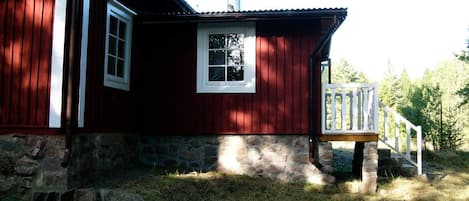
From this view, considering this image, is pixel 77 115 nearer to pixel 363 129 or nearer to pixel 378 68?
pixel 363 129

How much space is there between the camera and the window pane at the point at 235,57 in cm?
864

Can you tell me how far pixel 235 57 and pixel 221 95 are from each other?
0.78 metres

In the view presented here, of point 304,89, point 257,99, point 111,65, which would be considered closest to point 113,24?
point 111,65

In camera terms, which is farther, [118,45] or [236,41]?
[236,41]

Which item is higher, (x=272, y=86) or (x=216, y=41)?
(x=216, y=41)

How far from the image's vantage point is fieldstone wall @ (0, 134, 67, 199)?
250 inches

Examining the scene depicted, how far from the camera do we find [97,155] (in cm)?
721

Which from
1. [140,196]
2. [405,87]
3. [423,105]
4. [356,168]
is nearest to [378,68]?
[405,87]

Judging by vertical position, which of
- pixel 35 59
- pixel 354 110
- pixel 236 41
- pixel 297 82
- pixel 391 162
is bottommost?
pixel 391 162

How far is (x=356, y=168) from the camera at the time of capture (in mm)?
9641

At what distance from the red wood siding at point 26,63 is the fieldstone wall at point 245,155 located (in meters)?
2.83

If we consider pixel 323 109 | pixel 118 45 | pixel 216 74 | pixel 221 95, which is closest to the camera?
pixel 118 45

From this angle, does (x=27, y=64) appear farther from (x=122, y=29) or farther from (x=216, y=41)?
(x=216, y=41)

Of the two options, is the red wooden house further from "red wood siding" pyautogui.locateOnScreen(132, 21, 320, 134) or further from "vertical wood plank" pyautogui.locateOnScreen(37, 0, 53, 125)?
"vertical wood plank" pyautogui.locateOnScreen(37, 0, 53, 125)
